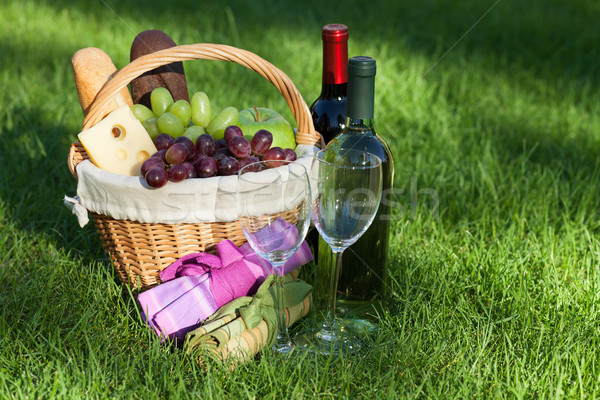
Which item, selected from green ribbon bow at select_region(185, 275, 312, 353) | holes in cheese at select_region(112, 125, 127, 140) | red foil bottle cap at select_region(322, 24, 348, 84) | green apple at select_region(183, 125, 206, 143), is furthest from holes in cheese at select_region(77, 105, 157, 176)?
red foil bottle cap at select_region(322, 24, 348, 84)

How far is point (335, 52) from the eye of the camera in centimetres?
194

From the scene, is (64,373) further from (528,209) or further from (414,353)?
(528,209)

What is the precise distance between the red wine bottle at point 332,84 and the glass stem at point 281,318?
2.16ft

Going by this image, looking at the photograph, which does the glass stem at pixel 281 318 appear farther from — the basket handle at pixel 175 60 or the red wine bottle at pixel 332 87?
the basket handle at pixel 175 60

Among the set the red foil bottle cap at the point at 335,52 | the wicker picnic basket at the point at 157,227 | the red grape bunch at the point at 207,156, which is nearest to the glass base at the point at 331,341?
the wicker picnic basket at the point at 157,227

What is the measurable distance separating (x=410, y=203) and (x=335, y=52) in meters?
1.05

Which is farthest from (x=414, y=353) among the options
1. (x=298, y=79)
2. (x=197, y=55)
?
(x=298, y=79)

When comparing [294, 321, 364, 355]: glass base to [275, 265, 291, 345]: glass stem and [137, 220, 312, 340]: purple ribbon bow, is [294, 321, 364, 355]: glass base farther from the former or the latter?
[137, 220, 312, 340]: purple ribbon bow

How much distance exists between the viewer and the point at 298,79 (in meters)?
4.05

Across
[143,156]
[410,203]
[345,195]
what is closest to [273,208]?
[345,195]

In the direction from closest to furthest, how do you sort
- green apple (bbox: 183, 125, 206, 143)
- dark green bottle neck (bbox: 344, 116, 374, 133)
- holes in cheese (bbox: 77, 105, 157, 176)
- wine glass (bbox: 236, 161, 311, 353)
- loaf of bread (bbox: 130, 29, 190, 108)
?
wine glass (bbox: 236, 161, 311, 353) → dark green bottle neck (bbox: 344, 116, 374, 133) → holes in cheese (bbox: 77, 105, 157, 176) → green apple (bbox: 183, 125, 206, 143) → loaf of bread (bbox: 130, 29, 190, 108)

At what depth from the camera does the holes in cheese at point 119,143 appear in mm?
1854

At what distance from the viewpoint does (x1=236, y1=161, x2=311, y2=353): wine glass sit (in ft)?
5.20

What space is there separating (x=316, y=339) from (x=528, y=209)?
136cm
